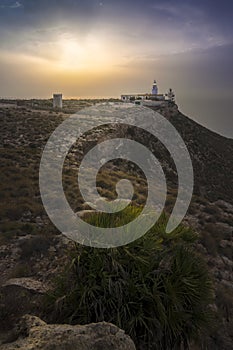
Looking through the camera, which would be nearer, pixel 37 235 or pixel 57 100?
pixel 37 235

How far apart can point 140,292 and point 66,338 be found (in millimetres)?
2327

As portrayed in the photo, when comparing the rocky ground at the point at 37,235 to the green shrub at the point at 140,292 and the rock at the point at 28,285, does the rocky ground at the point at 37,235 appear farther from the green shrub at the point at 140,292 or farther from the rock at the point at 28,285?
the green shrub at the point at 140,292

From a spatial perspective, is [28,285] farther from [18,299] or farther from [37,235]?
[37,235]

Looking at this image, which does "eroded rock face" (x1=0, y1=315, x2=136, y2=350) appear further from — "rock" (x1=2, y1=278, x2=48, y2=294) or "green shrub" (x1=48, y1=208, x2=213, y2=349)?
"rock" (x1=2, y1=278, x2=48, y2=294)

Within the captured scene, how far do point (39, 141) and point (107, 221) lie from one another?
23697 mm

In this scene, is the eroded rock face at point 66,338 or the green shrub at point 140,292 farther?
the green shrub at point 140,292

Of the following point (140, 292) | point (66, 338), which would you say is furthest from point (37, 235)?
point (66, 338)

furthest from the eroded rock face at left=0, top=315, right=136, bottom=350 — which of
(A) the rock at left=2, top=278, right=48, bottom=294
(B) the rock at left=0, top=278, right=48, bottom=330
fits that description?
(A) the rock at left=2, top=278, right=48, bottom=294

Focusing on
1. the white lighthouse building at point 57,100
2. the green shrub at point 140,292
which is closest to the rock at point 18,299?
the green shrub at point 140,292

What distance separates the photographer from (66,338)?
4453 mm

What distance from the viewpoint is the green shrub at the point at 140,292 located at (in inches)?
251

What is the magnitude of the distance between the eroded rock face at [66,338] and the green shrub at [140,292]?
61.7 inches

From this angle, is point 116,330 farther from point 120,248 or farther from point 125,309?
point 120,248

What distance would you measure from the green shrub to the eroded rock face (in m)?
1.57
